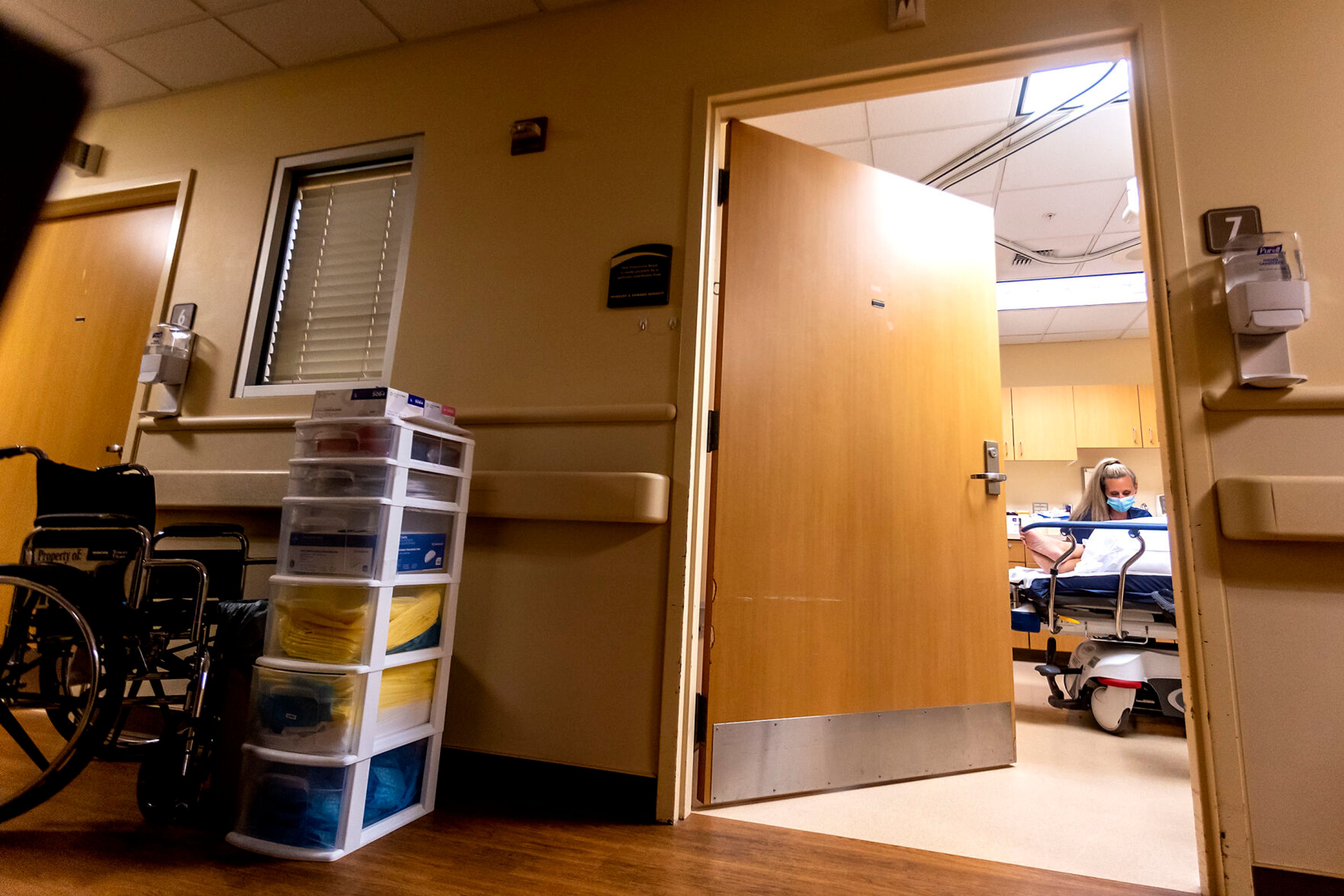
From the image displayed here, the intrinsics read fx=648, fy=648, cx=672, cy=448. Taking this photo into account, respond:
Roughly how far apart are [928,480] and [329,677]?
195 centimetres

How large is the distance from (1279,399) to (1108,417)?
510 cm

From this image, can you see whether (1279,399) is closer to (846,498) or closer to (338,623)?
(846,498)

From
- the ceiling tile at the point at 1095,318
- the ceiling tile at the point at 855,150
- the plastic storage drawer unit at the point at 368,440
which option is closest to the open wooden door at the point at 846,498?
the plastic storage drawer unit at the point at 368,440

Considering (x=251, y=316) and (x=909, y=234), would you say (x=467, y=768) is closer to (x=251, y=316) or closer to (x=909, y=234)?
(x=251, y=316)

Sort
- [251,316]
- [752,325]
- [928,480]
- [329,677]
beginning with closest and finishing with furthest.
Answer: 1. [329,677]
2. [752,325]
3. [928,480]
4. [251,316]

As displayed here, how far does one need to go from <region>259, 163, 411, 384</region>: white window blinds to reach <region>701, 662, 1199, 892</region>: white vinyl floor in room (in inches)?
86.2

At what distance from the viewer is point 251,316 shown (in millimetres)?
2641

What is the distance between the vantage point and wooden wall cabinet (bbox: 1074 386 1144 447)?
5866 mm

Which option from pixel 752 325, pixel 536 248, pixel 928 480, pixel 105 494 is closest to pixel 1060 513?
pixel 928 480

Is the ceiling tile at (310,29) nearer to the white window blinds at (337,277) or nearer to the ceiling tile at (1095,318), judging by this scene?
the white window blinds at (337,277)

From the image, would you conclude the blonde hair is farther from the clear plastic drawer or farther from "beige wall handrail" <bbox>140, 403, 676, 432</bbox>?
the clear plastic drawer

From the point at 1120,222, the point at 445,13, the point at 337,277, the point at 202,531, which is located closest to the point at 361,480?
the point at 202,531

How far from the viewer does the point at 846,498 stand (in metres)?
2.18

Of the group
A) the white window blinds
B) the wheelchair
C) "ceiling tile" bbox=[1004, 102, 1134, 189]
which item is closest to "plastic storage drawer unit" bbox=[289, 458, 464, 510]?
the wheelchair
